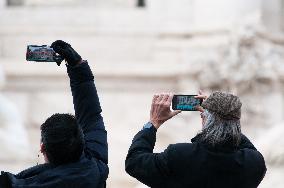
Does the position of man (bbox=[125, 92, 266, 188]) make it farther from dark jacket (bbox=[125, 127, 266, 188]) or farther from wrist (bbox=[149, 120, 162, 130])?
wrist (bbox=[149, 120, 162, 130])

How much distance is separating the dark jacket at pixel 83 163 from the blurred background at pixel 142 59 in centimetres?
453

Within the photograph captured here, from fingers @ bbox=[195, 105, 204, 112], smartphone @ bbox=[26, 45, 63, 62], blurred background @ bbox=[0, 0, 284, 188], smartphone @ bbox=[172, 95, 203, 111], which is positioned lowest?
blurred background @ bbox=[0, 0, 284, 188]

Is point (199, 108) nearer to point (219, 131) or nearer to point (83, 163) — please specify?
point (219, 131)

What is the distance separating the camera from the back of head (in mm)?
2623

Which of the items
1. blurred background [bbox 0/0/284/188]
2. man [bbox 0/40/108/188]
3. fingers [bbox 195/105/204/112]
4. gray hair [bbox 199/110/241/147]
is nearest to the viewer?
man [bbox 0/40/108/188]

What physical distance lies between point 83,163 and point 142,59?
20.3ft

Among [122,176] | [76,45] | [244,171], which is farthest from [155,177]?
[76,45]

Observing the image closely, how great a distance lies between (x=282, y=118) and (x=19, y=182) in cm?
580

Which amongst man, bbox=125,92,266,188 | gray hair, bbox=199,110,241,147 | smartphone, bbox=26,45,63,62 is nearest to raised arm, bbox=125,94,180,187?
man, bbox=125,92,266,188

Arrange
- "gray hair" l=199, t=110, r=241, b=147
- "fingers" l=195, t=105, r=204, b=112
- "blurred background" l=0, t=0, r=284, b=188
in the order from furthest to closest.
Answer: "blurred background" l=0, t=0, r=284, b=188 < "fingers" l=195, t=105, r=204, b=112 < "gray hair" l=199, t=110, r=241, b=147

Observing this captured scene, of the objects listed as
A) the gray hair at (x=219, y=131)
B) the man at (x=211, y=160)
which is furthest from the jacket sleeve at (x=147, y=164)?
the gray hair at (x=219, y=131)

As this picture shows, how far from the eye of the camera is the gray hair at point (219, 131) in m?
2.62

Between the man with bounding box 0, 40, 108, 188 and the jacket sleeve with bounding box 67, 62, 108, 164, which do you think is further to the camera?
the jacket sleeve with bounding box 67, 62, 108, 164

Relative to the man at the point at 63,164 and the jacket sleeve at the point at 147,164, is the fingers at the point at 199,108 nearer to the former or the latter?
the jacket sleeve at the point at 147,164
